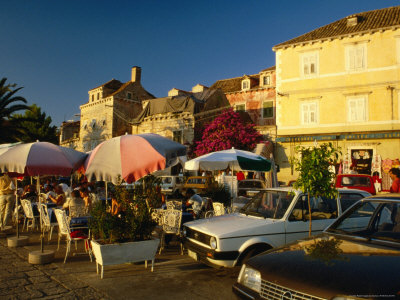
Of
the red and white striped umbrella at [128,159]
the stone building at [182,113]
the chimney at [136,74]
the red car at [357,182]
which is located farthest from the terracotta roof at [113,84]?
the red and white striped umbrella at [128,159]

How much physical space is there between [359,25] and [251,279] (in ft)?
77.3

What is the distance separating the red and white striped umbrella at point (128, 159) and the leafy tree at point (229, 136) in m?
17.0

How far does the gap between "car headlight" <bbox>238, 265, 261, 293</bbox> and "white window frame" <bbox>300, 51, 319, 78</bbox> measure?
2162 centimetres

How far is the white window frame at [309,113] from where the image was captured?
22625 millimetres

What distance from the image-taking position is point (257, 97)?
31.6m

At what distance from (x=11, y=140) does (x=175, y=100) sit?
14.6 metres

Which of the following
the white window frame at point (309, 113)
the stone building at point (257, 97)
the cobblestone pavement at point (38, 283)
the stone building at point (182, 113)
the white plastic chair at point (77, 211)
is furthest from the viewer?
the stone building at point (257, 97)

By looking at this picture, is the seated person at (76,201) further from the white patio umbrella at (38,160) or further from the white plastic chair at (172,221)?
the white plastic chair at (172,221)

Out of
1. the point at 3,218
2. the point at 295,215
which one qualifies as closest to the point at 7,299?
the point at 295,215

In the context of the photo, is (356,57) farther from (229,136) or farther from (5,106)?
(5,106)

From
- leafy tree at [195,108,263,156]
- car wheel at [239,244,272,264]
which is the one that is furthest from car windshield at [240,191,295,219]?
leafy tree at [195,108,263,156]

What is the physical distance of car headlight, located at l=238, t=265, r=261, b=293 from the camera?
11.1ft

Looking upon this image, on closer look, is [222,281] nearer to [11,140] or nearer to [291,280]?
[291,280]

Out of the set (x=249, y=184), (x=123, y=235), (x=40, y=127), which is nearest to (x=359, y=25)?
(x=249, y=184)
